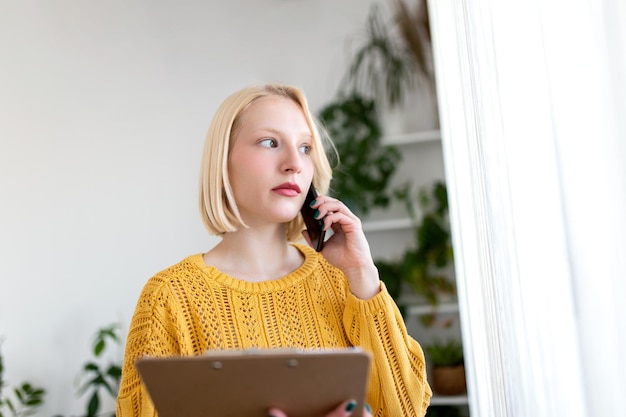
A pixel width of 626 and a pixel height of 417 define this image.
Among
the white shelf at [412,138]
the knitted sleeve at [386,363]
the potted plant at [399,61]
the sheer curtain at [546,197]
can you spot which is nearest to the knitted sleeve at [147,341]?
the knitted sleeve at [386,363]

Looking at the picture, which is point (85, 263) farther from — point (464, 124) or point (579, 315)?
point (579, 315)

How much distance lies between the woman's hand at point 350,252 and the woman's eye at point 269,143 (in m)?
0.14

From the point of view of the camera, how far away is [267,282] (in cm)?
137

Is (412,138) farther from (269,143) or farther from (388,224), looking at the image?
(269,143)

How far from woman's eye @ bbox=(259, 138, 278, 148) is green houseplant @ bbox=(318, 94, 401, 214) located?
5.43 feet

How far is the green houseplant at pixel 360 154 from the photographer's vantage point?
9.93ft

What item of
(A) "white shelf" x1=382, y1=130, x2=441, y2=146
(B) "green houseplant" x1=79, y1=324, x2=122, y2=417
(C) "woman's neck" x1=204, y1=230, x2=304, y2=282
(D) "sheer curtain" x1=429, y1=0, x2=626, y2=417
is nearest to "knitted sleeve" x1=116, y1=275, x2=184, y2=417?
(C) "woman's neck" x1=204, y1=230, x2=304, y2=282

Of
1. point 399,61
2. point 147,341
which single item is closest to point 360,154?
point 399,61

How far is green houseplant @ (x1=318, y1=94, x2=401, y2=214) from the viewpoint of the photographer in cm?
303

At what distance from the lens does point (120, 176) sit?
10.0 ft

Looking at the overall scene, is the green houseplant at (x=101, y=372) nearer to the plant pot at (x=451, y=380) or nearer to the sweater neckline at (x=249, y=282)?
the plant pot at (x=451, y=380)

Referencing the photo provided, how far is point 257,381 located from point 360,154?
7.18 feet

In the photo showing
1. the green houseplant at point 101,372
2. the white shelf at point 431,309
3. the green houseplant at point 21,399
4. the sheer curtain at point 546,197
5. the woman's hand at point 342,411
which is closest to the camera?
the sheer curtain at point 546,197

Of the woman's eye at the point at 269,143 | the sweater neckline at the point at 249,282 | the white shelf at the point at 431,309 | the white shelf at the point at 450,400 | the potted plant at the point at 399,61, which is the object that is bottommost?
the white shelf at the point at 450,400
